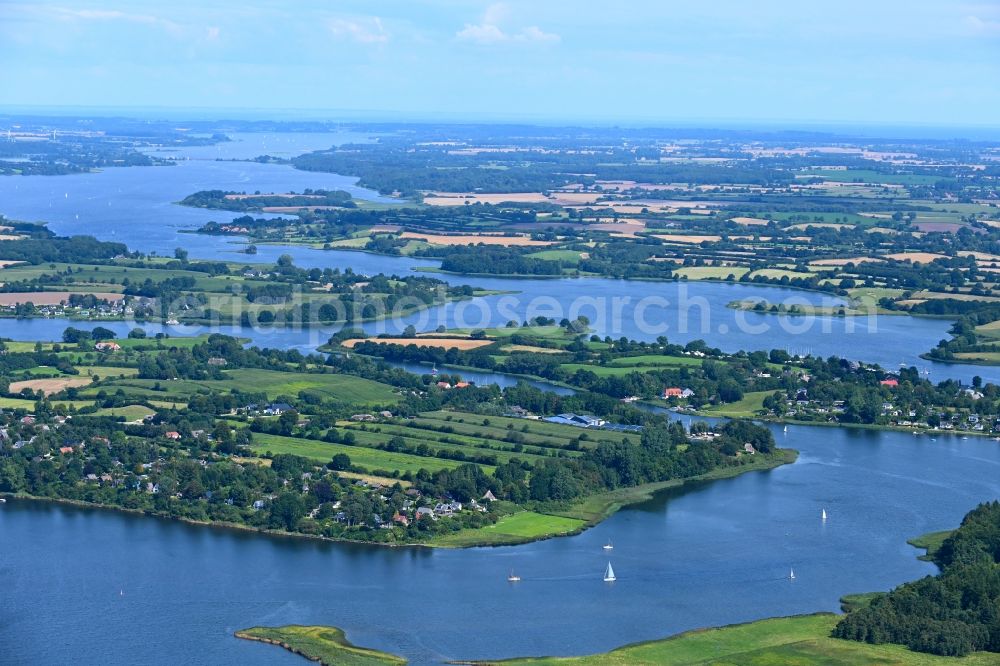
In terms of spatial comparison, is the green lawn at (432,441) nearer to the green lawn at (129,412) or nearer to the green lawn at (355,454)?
the green lawn at (355,454)

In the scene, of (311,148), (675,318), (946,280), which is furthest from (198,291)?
(311,148)

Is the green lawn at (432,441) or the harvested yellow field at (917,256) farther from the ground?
the harvested yellow field at (917,256)

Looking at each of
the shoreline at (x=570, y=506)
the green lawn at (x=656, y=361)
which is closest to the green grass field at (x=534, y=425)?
the shoreline at (x=570, y=506)

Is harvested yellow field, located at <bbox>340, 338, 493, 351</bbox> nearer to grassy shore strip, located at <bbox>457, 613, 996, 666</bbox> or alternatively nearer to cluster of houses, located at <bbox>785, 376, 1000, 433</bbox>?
cluster of houses, located at <bbox>785, 376, 1000, 433</bbox>

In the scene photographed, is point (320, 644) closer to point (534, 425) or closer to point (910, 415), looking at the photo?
point (534, 425)

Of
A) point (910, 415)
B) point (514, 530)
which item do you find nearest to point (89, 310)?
point (910, 415)

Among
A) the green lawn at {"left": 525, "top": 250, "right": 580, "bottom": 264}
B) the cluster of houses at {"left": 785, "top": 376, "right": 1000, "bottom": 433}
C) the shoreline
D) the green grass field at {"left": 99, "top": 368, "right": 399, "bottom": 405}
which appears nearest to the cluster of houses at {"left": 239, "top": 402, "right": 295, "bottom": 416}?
the green grass field at {"left": 99, "top": 368, "right": 399, "bottom": 405}
